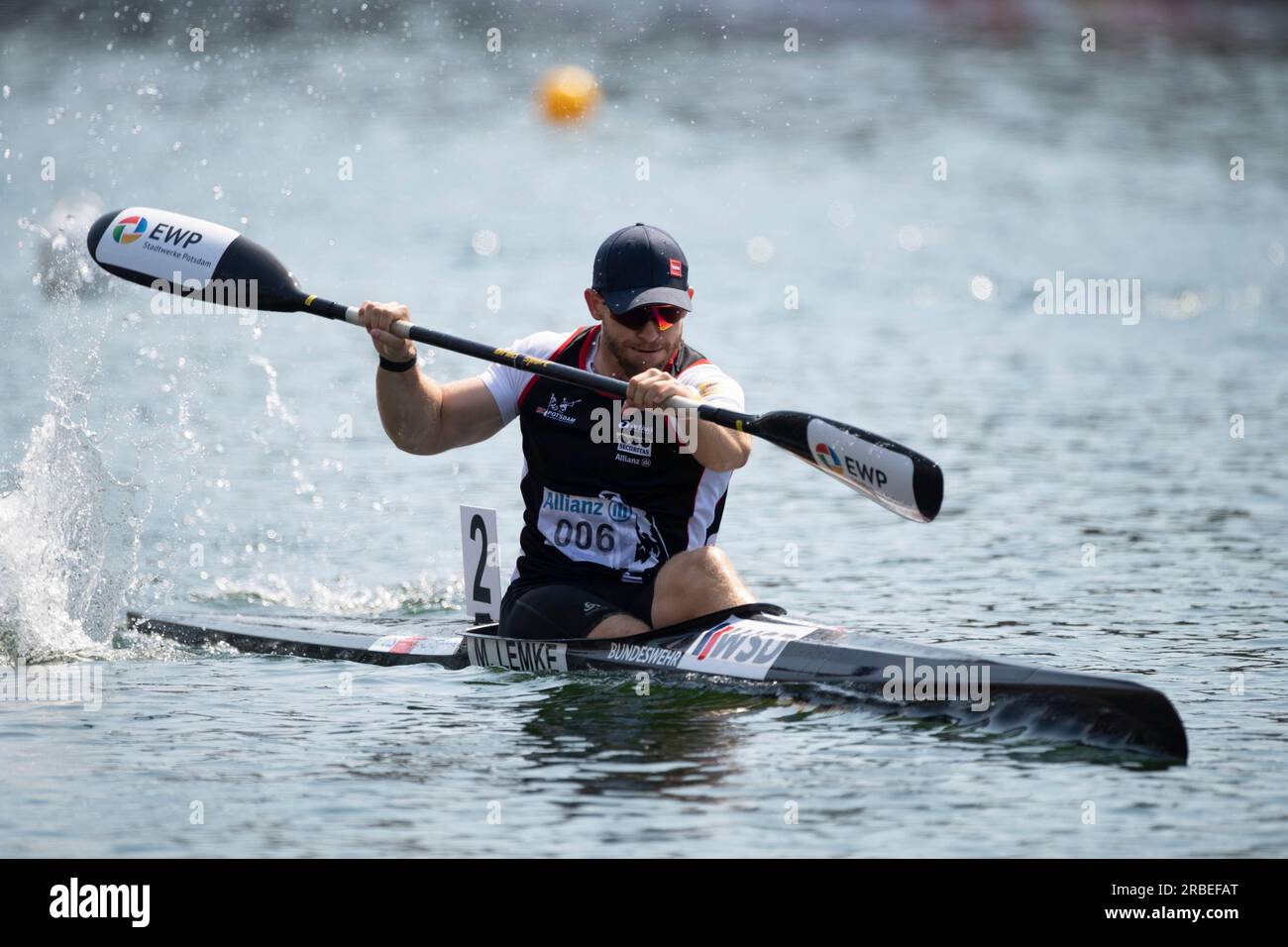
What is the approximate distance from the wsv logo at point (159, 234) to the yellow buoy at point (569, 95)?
1132 inches

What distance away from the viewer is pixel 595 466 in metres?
6.86

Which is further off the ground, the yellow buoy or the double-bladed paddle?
the yellow buoy

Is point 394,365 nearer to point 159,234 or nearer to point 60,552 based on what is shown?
point 159,234

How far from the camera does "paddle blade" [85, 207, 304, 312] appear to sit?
798 centimetres

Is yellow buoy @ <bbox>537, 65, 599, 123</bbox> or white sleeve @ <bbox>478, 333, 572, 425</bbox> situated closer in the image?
white sleeve @ <bbox>478, 333, 572, 425</bbox>

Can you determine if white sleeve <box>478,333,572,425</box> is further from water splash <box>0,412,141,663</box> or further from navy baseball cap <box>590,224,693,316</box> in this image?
water splash <box>0,412,141,663</box>

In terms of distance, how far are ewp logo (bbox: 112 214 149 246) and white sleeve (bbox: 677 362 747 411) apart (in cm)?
273

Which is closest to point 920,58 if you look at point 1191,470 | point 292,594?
point 1191,470

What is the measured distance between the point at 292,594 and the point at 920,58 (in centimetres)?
3409

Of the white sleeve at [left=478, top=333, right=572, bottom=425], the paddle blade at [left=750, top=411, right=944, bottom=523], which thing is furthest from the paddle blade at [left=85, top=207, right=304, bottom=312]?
the paddle blade at [left=750, top=411, right=944, bottom=523]

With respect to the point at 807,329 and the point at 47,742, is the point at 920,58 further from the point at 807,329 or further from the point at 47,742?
the point at 47,742

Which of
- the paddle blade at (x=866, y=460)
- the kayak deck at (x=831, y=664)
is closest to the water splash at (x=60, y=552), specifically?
the kayak deck at (x=831, y=664)

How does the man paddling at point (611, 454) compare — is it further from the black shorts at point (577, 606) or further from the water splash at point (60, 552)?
the water splash at point (60, 552)
